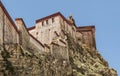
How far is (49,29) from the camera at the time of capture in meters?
74.5

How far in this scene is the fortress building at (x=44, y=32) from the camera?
5494cm

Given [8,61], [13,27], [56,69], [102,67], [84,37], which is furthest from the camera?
[84,37]

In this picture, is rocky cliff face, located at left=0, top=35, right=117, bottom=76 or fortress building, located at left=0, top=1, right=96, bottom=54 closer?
rocky cliff face, located at left=0, top=35, right=117, bottom=76

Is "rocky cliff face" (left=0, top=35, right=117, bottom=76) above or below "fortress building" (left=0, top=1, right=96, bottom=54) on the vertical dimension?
below

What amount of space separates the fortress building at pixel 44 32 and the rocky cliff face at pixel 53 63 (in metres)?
1.13

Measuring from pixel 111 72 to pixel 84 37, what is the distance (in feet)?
38.9

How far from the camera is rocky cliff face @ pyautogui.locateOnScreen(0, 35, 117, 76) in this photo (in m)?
52.7

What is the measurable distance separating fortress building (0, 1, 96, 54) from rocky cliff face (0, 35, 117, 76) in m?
1.13

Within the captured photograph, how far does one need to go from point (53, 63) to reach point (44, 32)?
13616mm

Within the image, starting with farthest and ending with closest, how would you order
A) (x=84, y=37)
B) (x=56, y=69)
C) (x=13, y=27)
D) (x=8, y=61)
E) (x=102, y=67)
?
(x=84, y=37), (x=102, y=67), (x=56, y=69), (x=13, y=27), (x=8, y=61)

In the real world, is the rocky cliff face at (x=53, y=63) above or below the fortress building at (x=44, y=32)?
below

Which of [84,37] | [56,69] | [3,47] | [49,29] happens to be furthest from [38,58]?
[84,37]

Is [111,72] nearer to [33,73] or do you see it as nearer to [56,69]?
[56,69]

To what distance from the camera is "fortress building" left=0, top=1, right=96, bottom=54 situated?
5494 cm
